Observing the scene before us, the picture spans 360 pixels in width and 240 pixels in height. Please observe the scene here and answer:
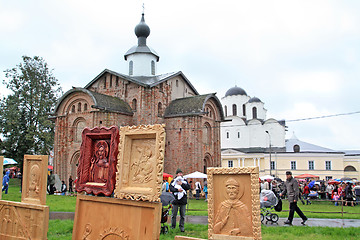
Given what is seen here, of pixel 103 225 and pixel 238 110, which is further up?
pixel 238 110

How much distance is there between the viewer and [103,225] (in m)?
5.00

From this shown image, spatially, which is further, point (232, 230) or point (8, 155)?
point (8, 155)

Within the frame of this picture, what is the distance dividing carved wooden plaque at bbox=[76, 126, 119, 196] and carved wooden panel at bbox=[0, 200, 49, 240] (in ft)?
3.61

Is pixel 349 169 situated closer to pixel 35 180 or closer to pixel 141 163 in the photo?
pixel 35 180

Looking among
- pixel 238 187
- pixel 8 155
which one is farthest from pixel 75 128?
pixel 238 187

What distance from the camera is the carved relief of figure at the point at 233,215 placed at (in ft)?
14.7

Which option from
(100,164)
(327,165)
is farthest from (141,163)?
(327,165)

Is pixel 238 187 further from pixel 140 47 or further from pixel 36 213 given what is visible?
pixel 140 47

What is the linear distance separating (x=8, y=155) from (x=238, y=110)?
1618 inches

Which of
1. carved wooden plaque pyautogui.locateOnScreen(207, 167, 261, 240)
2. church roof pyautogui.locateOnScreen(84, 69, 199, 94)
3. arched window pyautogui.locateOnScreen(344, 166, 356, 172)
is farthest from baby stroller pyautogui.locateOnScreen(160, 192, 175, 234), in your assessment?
arched window pyautogui.locateOnScreen(344, 166, 356, 172)

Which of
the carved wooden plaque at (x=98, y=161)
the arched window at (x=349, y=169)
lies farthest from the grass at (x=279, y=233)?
the arched window at (x=349, y=169)

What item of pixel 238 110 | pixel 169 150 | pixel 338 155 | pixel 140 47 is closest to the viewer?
pixel 169 150

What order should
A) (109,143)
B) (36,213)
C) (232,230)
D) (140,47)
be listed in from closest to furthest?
(232,230), (109,143), (36,213), (140,47)

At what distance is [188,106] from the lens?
89.8 feet
